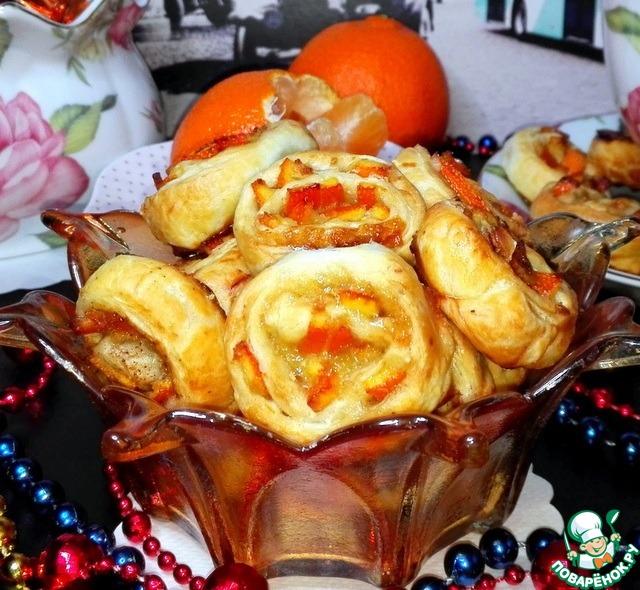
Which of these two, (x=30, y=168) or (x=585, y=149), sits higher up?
(x=30, y=168)

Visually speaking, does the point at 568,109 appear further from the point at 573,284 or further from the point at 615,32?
the point at 573,284

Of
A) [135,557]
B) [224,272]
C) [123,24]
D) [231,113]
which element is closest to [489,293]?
[224,272]

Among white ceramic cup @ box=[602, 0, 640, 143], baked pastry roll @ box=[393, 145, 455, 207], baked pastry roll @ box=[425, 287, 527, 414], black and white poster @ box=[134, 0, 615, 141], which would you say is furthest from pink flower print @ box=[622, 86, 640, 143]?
baked pastry roll @ box=[425, 287, 527, 414]

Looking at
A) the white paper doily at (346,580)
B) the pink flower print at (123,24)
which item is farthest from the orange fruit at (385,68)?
the white paper doily at (346,580)

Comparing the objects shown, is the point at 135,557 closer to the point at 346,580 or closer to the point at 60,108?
the point at 346,580

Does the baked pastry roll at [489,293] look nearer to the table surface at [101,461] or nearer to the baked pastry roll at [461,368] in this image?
the baked pastry roll at [461,368]

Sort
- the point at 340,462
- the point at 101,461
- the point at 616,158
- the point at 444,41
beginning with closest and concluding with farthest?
the point at 340,462 → the point at 101,461 → the point at 616,158 → the point at 444,41
